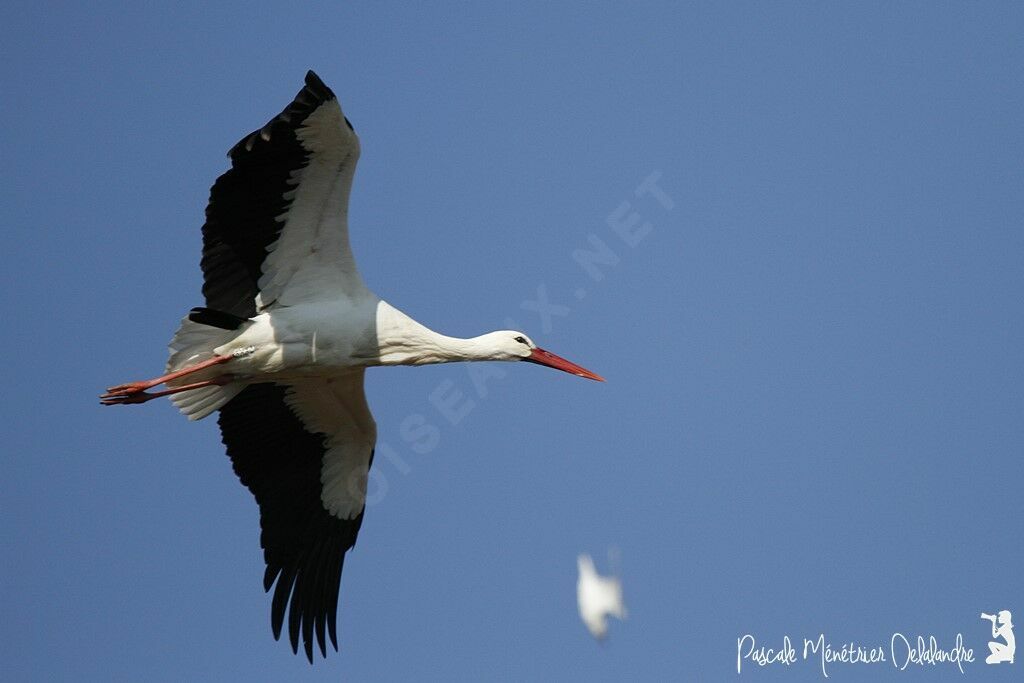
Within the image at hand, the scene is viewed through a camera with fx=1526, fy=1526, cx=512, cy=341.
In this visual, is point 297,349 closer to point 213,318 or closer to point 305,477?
point 213,318

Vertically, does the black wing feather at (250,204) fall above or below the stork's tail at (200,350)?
above

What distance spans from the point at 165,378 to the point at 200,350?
324 mm

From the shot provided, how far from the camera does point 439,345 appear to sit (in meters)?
11.4

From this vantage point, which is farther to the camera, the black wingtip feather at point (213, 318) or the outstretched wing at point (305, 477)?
the outstretched wing at point (305, 477)

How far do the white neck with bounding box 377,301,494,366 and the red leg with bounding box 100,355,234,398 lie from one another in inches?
43.9

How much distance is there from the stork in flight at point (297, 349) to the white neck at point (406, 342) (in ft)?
0.03

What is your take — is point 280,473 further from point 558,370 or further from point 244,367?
point 558,370

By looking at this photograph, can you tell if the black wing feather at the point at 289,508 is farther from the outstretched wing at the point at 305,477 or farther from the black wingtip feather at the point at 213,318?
the black wingtip feather at the point at 213,318

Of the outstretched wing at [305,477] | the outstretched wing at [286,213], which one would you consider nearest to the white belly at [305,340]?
the outstretched wing at [286,213]

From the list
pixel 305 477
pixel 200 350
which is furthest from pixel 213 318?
pixel 305 477

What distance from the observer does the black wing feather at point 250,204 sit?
10.3 m

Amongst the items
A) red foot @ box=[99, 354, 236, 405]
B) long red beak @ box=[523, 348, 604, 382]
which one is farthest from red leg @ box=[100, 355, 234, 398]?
long red beak @ box=[523, 348, 604, 382]

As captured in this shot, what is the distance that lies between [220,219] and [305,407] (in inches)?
74.0

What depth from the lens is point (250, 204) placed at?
35.7ft
